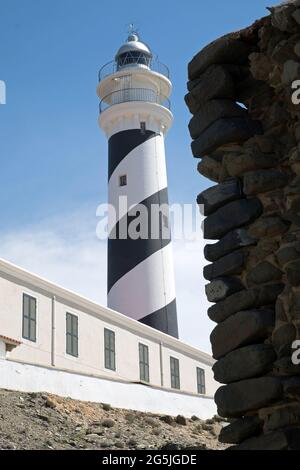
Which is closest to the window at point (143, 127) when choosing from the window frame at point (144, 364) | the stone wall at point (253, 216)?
the window frame at point (144, 364)

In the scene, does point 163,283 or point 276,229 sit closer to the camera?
point 276,229

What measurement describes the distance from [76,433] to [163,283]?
14.1m

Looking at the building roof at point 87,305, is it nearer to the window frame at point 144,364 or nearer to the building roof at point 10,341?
the window frame at point 144,364

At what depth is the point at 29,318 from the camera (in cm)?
2030

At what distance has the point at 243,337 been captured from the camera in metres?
5.25

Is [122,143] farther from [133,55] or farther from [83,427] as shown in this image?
[83,427]

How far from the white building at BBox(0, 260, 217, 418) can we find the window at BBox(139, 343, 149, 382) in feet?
0.11

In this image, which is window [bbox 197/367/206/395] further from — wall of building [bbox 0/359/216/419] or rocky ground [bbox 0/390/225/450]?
rocky ground [bbox 0/390/225/450]

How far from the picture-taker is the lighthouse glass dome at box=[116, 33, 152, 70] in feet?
109

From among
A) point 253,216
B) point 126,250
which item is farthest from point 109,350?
point 253,216

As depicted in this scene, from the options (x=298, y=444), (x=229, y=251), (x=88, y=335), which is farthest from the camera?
(x=88, y=335)

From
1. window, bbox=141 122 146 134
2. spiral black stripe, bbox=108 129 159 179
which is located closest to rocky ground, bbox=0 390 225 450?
spiral black stripe, bbox=108 129 159 179

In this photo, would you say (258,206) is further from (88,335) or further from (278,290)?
(88,335)

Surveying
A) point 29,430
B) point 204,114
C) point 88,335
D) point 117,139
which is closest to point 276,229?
point 204,114
